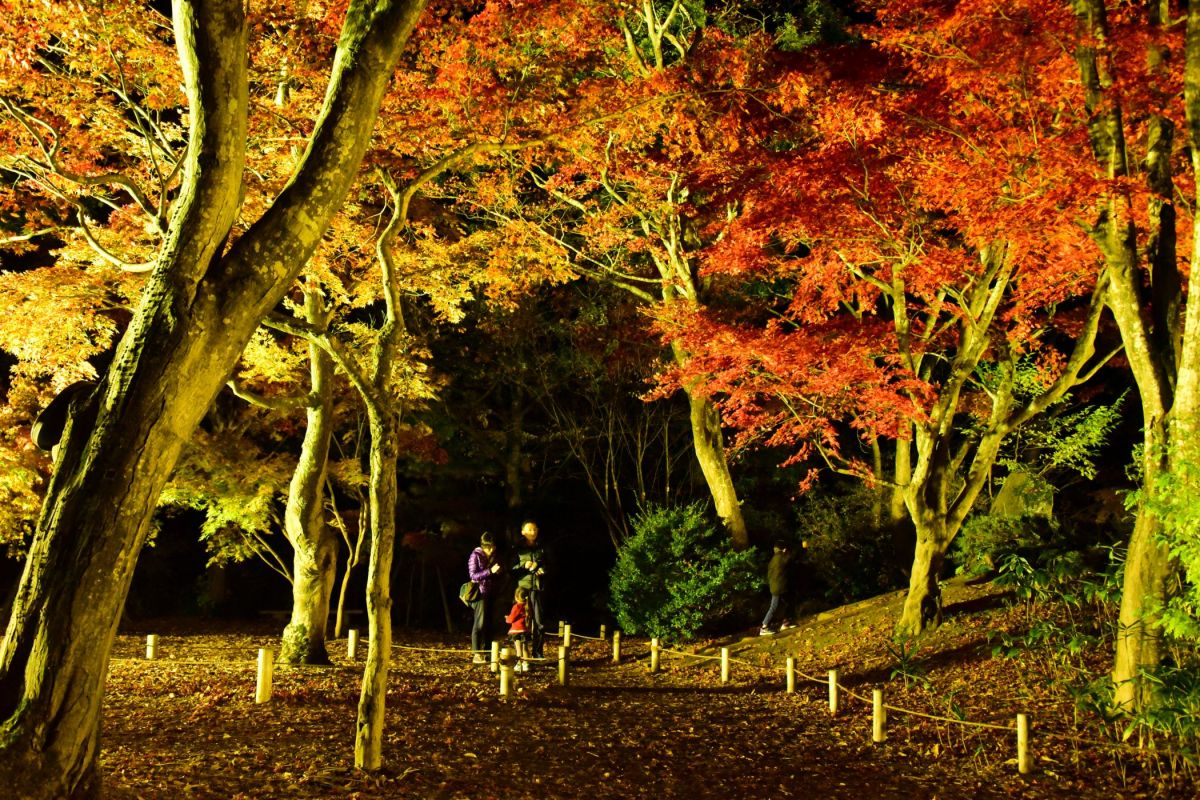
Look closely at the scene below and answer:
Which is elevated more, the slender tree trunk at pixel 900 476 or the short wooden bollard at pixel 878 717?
the slender tree trunk at pixel 900 476

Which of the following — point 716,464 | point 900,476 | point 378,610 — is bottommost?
point 378,610

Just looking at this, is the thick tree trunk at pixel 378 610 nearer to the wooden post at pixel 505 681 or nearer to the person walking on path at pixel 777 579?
the wooden post at pixel 505 681

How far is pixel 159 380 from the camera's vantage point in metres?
4.24

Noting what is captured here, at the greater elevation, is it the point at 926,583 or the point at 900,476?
the point at 900,476

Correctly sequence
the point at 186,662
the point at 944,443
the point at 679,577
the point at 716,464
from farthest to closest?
1. the point at 716,464
2. the point at 679,577
3. the point at 186,662
4. the point at 944,443

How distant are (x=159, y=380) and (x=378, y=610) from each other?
2333 millimetres

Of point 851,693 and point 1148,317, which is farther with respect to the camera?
point 851,693

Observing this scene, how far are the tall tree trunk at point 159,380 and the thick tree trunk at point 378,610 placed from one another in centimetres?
158

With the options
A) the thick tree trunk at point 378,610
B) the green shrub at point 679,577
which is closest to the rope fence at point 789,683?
the green shrub at point 679,577

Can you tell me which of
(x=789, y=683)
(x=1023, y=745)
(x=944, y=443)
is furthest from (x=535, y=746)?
(x=944, y=443)

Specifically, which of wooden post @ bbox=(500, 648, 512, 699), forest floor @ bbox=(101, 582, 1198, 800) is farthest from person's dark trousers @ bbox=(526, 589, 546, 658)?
wooden post @ bbox=(500, 648, 512, 699)

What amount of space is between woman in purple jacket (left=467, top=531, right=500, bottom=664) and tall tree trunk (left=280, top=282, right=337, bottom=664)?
1.94 meters

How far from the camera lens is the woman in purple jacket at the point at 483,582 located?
11156 millimetres

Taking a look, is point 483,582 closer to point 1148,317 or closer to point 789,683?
point 789,683
